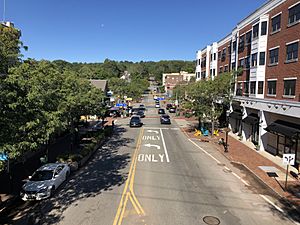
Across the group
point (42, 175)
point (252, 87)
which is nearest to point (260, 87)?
point (252, 87)

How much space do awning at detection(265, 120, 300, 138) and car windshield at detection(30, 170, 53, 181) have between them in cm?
1744

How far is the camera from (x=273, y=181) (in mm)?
17016

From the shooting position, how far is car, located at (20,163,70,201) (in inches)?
549

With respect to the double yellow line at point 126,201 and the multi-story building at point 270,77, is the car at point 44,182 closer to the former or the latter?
the double yellow line at point 126,201

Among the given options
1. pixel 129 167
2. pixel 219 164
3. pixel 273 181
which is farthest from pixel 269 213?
pixel 129 167

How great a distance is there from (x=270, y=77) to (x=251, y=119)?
567cm

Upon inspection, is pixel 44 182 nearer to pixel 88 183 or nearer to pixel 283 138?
pixel 88 183

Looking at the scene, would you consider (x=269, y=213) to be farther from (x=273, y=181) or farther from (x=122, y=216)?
(x=122, y=216)

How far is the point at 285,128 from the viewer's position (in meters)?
21.7

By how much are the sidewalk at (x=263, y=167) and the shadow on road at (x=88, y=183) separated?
30.9 feet

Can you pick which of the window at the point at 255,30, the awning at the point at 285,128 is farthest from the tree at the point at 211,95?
the awning at the point at 285,128

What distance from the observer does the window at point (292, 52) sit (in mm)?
20600

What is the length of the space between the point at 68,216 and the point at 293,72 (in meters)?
19.5

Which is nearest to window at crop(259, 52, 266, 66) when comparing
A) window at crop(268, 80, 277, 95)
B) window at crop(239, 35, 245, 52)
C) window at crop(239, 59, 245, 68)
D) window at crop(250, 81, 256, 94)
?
window at crop(250, 81, 256, 94)
